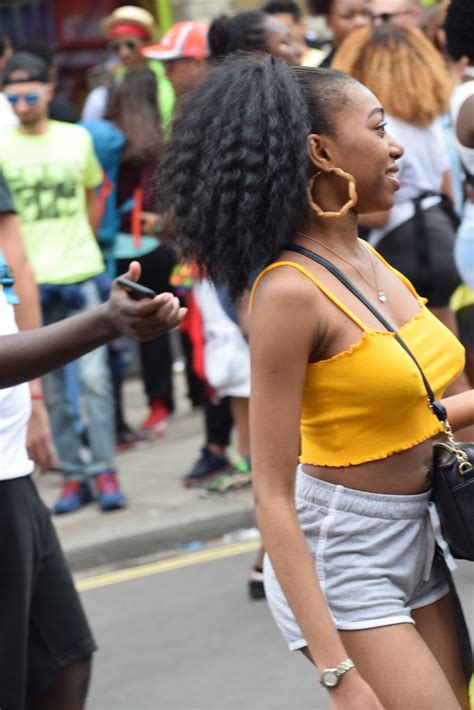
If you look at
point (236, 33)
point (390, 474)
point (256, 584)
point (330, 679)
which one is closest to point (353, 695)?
point (330, 679)

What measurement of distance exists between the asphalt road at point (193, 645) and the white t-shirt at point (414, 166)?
1573 millimetres

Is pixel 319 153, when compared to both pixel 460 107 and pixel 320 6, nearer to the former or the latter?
pixel 460 107

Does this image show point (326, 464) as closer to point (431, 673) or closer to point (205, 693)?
point (431, 673)

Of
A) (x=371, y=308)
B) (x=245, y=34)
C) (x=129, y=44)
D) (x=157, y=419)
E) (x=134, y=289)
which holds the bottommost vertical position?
(x=157, y=419)

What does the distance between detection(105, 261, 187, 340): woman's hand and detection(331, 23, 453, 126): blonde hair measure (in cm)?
353

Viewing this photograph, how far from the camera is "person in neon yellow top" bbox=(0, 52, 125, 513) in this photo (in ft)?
24.0

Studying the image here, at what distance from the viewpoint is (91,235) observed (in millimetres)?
7574

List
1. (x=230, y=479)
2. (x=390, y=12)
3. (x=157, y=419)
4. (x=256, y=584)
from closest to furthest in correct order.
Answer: (x=256, y=584), (x=390, y=12), (x=230, y=479), (x=157, y=419)

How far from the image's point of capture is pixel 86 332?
260cm

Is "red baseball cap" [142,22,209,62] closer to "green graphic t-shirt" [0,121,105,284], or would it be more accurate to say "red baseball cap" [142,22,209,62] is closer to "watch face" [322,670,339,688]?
"green graphic t-shirt" [0,121,105,284]

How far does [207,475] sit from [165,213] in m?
5.08

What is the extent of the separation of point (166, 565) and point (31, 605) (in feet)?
10.7

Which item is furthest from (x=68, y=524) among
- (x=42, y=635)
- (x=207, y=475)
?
(x=42, y=635)

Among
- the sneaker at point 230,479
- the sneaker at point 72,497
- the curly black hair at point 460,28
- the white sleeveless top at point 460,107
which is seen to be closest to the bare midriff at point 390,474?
the white sleeveless top at point 460,107
